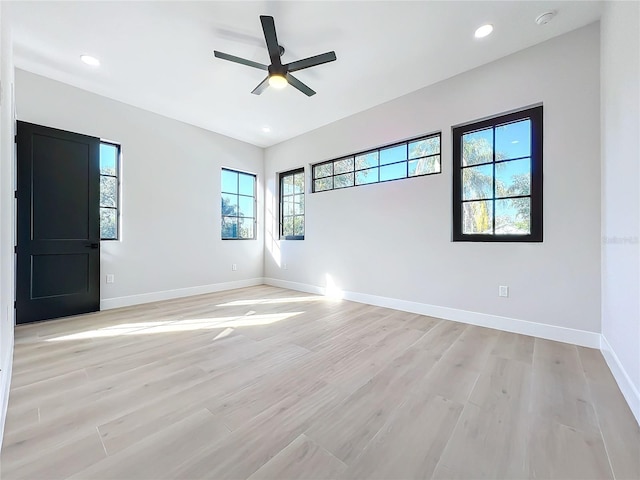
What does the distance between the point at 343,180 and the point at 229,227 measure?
2451 millimetres

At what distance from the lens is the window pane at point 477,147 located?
3148mm

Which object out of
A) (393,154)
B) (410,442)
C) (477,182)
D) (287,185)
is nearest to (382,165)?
(393,154)

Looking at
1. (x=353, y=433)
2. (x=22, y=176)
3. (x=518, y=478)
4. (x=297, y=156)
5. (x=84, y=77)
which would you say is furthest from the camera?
(x=297, y=156)

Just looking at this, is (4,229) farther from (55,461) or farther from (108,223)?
(108,223)

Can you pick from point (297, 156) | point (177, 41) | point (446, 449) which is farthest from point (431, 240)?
point (177, 41)

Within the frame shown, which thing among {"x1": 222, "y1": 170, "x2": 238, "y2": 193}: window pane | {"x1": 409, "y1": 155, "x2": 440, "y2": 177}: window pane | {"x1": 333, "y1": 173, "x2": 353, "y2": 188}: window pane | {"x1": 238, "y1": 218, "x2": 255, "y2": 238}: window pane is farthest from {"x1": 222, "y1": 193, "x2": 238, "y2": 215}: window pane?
{"x1": 409, "y1": 155, "x2": 440, "y2": 177}: window pane

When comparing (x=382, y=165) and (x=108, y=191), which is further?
(x=382, y=165)

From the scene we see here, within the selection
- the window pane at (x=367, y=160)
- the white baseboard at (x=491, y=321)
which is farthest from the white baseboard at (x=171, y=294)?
the window pane at (x=367, y=160)

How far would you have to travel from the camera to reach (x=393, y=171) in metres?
4.00

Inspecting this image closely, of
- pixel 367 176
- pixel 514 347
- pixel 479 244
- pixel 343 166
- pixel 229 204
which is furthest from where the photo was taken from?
pixel 229 204

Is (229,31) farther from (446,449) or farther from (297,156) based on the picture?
(446,449)

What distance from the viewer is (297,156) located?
529 cm

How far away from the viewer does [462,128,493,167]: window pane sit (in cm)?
315

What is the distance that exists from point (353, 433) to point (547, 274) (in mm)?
2576
